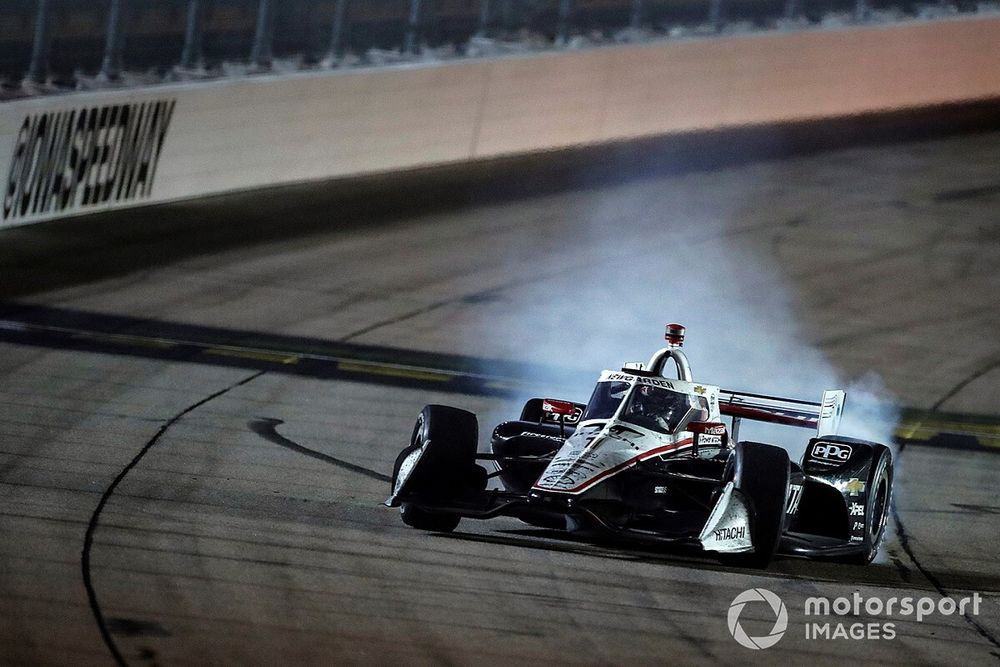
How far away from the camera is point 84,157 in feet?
66.1

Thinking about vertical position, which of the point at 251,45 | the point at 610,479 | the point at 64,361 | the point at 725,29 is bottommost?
the point at 64,361

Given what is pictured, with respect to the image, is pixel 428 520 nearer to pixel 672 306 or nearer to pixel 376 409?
pixel 376 409

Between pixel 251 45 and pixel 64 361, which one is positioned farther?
pixel 251 45

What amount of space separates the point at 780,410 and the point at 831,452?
0.70 metres

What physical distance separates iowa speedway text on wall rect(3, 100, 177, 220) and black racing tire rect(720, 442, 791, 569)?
1209 centimetres

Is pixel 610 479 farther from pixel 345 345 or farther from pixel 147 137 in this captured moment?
pixel 147 137

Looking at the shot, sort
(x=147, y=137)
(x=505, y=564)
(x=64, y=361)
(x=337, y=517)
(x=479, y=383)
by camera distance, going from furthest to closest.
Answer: (x=147, y=137) → (x=479, y=383) → (x=64, y=361) → (x=337, y=517) → (x=505, y=564)

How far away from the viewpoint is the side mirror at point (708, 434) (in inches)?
424

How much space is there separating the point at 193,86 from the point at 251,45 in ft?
5.35

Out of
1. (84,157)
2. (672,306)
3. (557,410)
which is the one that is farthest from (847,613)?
(84,157)

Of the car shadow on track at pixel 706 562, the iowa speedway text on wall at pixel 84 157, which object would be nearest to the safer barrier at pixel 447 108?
the iowa speedway text on wall at pixel 84 157

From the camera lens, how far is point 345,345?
1661cm

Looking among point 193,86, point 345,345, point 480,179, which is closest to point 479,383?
Result: point 345,345

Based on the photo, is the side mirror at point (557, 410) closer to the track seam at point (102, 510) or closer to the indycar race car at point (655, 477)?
the indycar race car at point (655, 477)
